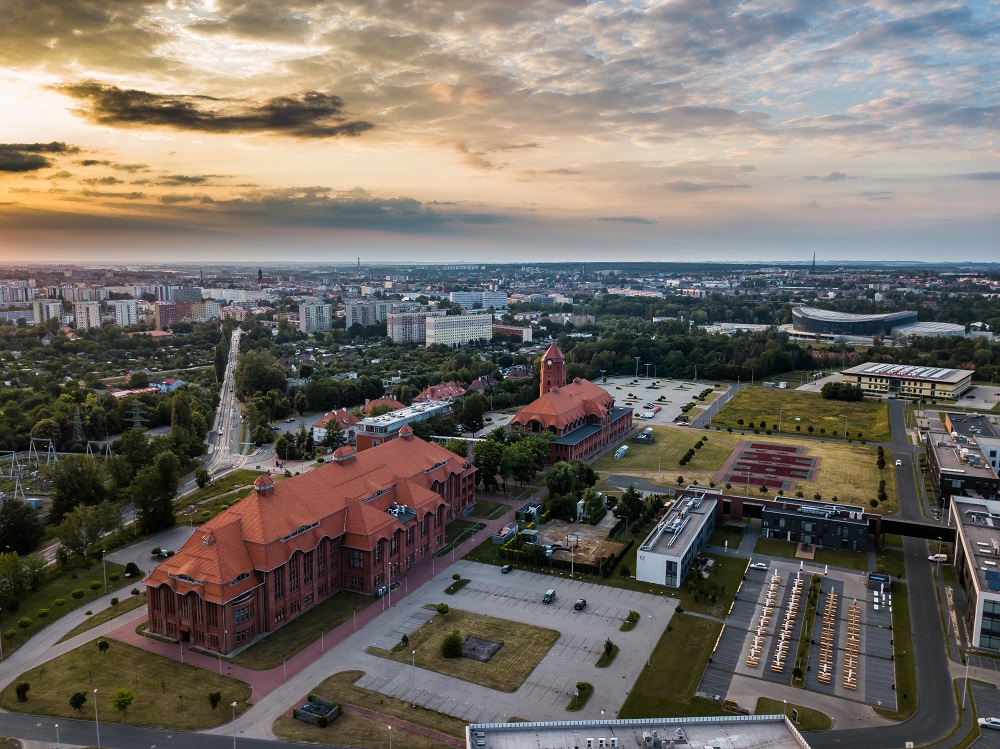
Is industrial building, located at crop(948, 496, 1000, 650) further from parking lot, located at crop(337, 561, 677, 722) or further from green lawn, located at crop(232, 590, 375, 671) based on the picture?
green lawn, located at crop(232, 590, 375, 671)

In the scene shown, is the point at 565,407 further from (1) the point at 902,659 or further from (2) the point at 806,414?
(1) the point at 902,659

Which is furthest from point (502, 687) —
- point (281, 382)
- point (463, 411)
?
point (281, 382)

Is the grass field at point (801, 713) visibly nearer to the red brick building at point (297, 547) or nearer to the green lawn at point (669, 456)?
the red brick building at point (297, 547)

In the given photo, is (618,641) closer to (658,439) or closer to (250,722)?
(250,722)

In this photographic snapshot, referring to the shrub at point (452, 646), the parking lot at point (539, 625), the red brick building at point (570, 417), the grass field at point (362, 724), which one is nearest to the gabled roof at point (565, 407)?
the red brick building at point (570, 417)

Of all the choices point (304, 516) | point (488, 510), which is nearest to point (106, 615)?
point (304, 516)

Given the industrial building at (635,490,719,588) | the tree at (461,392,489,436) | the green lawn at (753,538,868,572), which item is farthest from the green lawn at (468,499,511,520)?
the tree at (461,392,489,436)
